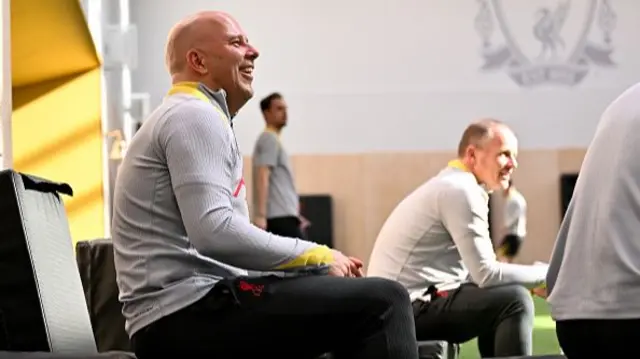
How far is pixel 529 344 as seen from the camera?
12.3 feet

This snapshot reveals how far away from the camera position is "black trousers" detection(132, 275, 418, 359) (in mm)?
2258

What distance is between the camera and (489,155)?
4.00 m

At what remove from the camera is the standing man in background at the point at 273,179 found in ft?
25.6

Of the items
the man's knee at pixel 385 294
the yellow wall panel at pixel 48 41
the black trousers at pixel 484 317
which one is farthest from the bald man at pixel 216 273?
the yellow wall panel at pixel 48 41

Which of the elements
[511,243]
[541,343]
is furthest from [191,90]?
[511,243]

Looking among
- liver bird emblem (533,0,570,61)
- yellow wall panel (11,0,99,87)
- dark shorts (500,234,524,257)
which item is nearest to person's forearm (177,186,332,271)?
yellow wall panel (11,0,99,87)

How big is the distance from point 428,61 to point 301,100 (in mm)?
1307

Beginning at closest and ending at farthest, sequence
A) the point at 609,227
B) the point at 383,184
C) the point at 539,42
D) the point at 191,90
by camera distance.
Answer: the point at 609,227, the point at 191,90, the point at 383,184, the point at 539,42

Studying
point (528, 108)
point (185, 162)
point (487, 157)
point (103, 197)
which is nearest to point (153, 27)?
point (528, 108)

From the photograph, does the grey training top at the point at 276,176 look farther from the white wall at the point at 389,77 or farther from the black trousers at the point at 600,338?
the black trousers at the point at 600,338

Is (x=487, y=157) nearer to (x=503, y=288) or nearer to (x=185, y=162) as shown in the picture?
(x=503, y=288)

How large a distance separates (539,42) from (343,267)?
1022 cm

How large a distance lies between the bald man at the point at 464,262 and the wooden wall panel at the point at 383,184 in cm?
806

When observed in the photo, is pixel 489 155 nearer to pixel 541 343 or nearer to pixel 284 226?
pixel 541 343
